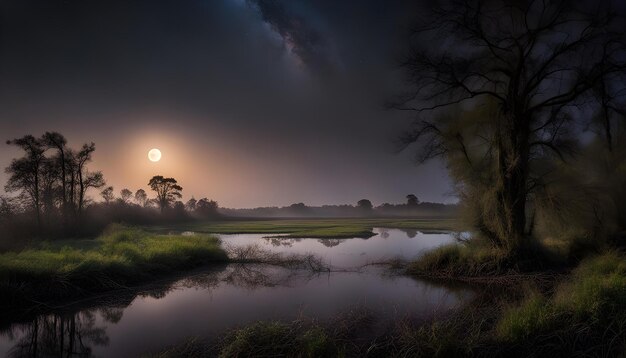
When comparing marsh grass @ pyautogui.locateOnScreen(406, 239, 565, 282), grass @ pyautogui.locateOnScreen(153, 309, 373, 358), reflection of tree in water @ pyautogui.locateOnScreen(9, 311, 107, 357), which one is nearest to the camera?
grass @ pyautogui.locateOnScreen(153, 309, 373, 358)

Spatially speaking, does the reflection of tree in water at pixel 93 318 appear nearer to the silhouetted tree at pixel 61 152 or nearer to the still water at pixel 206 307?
the still water at pixel 206 307

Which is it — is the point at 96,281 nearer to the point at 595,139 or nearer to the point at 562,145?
the point at 562,145

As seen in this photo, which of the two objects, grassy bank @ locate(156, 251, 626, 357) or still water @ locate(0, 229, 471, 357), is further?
still water @ locate(0, 229, 471, 357)

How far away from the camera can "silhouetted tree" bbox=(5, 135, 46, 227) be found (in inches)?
1344

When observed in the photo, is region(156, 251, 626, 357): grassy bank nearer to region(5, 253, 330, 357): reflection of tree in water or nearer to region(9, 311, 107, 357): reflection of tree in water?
region(9, 311, 107, 357): reflection of tree in water

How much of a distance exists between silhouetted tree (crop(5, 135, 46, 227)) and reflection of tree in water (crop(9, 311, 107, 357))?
29328 mm

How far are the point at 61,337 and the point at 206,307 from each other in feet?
13.0

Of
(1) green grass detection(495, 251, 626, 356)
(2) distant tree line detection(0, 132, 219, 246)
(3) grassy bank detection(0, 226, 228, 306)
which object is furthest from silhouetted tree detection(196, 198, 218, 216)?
(1) green grass detection(495, 251, 626, 356)

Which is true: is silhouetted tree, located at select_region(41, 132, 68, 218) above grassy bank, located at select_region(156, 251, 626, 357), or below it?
above

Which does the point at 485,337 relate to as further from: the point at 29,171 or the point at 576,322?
the point at 29,171

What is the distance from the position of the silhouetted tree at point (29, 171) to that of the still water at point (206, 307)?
87.3 feet

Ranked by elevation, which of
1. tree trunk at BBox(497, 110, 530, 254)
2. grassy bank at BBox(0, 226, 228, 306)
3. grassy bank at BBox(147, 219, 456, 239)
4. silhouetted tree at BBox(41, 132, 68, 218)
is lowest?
grassy bank at BBox(147, 219, 456, 239)

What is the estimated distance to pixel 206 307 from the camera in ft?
39.6

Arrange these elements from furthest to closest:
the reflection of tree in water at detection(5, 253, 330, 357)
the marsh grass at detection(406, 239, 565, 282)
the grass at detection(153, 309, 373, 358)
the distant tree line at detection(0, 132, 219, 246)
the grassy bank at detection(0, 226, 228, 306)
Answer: the distant tree line at detection(0, 132, 219, 246) → the marsh grass at detection(406, 239, 565, 282) → the grassy bank at detection(0, 226, 228, 306) → the reflection of tree in water at detection(5, 253, 330, 357) → the grass at detection(153, 309, 373, 358)
